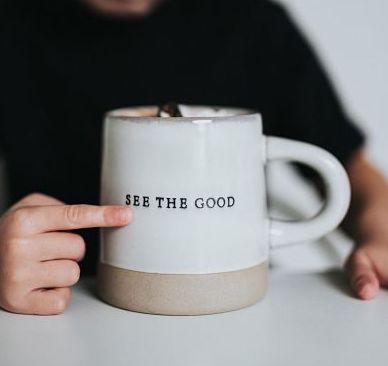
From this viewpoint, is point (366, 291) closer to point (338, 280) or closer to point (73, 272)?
point (338, 280)

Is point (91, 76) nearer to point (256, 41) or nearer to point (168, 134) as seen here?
point (256, 41)

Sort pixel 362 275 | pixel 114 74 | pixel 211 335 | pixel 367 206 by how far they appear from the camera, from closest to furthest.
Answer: pixel 211 335, pixel 362 275, pixel 367 206, pixel 114 74

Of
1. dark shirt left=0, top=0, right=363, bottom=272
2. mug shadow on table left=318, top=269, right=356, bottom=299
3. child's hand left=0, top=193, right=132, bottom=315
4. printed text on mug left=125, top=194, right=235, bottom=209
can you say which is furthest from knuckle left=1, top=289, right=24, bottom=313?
dark shirt left=0, top=0, right=363, bottom=272

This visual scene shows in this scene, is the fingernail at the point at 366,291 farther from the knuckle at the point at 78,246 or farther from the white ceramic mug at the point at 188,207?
the knuckle at the point at 78,246

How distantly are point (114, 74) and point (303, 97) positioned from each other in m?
0.25

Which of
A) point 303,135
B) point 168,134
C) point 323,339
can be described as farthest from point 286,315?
point 303,135

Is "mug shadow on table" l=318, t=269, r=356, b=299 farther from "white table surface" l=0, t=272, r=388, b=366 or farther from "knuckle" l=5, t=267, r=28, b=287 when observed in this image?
"knuckle" l=5, t=267, r=28, b=287

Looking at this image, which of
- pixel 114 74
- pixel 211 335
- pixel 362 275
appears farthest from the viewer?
pixel 114 74

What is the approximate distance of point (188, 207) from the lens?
0.43m

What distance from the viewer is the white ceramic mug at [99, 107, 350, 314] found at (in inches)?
16.7

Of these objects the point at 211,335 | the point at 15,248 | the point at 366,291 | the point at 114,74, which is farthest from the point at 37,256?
the point at 114,74

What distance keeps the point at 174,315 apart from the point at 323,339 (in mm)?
100

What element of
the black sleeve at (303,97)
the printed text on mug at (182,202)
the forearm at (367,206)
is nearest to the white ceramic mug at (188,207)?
the printed text on mug at (182,202)

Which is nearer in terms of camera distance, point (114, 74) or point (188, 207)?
point (188, 207)
